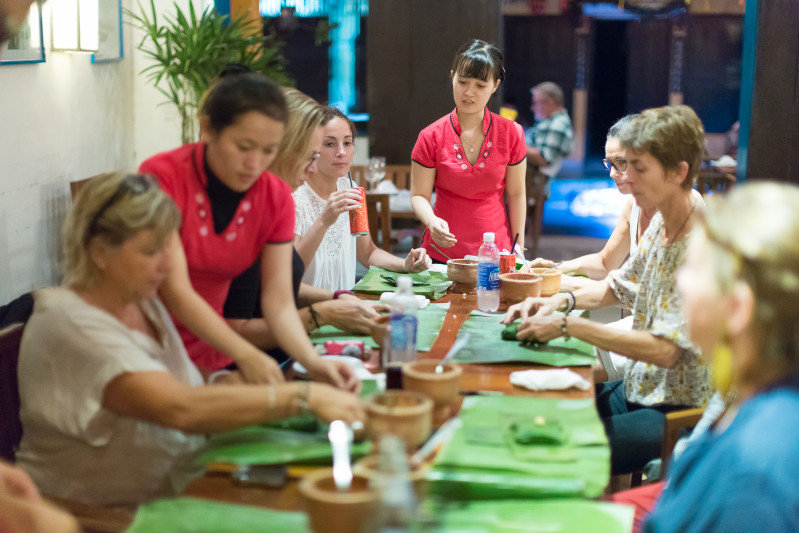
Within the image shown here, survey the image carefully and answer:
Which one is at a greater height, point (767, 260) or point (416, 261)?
point (767, 260)

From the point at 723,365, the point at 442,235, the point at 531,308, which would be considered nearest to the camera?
the point at 723,365

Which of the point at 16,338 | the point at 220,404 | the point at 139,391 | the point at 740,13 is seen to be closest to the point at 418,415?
the point at 220,404

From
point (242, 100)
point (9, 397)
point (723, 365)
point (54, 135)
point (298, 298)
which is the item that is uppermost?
point (242, 100)

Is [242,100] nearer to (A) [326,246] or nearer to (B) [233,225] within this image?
(B) [233,225]

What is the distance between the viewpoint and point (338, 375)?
1.77 m

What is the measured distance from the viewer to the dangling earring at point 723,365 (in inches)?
47.1

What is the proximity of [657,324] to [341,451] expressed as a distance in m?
1.07

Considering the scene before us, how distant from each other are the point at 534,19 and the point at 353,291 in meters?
9.19

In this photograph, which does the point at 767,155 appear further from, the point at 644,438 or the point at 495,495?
the point at 495,495

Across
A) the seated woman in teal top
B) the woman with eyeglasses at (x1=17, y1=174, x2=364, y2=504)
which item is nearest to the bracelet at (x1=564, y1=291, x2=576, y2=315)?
the woman with eyeglasses at (x1=17, y1=174, x2=364, y2=504)

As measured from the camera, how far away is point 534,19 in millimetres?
11172

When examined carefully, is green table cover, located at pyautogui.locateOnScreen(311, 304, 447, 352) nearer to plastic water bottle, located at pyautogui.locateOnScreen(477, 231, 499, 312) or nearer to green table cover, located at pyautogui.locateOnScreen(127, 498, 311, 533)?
plastic water bottle, located at pyautogui.locateOnScreen(477, 231, 499, 312)

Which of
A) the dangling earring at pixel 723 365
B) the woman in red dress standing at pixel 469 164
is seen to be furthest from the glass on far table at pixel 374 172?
the dangling earring at pixel 723 365

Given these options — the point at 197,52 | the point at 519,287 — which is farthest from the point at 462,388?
the point at 197,52
